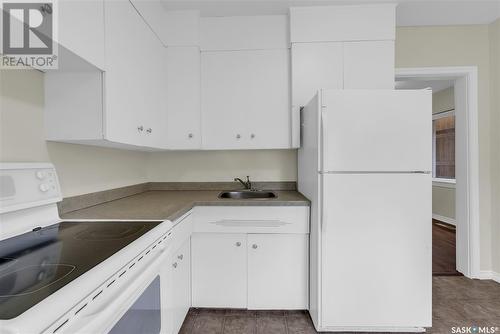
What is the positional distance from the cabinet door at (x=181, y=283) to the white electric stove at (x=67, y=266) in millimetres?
219

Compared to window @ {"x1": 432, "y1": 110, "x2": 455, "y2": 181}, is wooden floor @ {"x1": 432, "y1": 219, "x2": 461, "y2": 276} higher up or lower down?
lower down

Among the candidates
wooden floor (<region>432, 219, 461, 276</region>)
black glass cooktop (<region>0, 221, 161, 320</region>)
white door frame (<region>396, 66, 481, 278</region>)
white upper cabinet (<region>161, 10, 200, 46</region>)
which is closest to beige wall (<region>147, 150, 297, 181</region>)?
white upper cabinet (<region>161, 10, 200, 46</region>)

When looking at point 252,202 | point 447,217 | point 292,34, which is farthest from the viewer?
point 447,217

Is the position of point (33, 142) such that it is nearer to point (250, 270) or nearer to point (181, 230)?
point (181, 230)

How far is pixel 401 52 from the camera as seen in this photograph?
8.25ft

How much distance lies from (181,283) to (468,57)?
3345 millimetres

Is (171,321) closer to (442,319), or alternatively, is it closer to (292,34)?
(442,319)

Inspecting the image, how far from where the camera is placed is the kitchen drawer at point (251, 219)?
1.86 metres

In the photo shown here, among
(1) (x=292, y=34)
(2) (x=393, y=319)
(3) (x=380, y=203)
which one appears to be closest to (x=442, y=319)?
(2) (x=393, y=319)

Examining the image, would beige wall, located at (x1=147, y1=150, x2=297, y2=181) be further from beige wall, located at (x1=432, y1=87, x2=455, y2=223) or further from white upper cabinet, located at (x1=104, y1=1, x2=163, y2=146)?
beige wall, located at (x1=432, y1=87, x2=455, y2=223)

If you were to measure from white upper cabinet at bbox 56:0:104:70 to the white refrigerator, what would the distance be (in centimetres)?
127

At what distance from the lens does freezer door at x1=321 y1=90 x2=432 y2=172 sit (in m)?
1.61

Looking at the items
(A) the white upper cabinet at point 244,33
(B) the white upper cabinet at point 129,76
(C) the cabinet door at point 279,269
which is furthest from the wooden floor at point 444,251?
(B) the white upper cabinet at point 129,76

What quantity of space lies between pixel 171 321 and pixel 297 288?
36.5 inches
